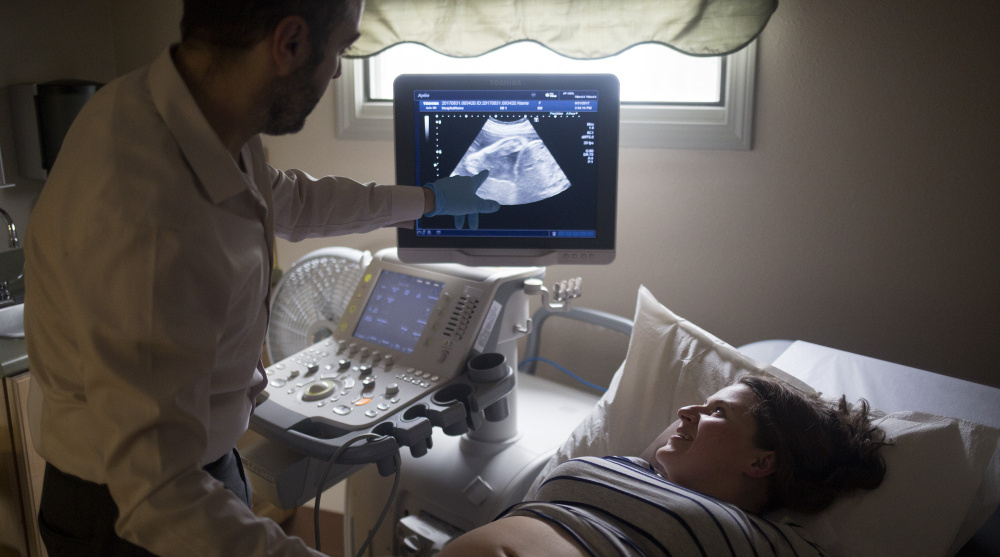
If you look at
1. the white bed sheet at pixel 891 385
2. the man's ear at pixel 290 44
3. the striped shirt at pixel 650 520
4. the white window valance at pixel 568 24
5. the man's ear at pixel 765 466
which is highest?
the white window valance at pixel 568 24

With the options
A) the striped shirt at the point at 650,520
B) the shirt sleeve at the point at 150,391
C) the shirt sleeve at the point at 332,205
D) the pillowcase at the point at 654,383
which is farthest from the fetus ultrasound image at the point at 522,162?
the shirt sleeve at the point at 150,391

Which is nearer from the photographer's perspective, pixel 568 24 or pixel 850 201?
pixel 850 201

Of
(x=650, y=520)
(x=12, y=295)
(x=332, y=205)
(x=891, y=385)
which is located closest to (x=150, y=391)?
(x=332, y=205)

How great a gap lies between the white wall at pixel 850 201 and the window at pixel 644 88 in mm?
38

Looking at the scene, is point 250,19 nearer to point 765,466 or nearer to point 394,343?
point 394,343

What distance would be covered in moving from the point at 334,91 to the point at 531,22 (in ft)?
2.12

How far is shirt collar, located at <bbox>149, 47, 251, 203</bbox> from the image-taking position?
0.86m

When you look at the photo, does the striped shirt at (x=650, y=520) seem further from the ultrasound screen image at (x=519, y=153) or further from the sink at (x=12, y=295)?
the sink at (x=12, y=295)

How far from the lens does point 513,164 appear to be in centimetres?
148

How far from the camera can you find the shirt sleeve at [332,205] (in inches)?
50.2

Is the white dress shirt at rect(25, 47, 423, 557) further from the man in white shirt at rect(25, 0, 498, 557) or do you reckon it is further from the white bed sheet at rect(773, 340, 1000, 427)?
the white bed sheet at rect(773, 340, 1000, 427)

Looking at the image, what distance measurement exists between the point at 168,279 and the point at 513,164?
0.83 metres

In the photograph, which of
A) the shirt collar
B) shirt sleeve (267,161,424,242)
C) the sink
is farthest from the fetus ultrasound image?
the sink

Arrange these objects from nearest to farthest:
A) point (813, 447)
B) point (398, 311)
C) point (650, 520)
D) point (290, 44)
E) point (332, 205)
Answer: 1. point (290, 44)
2. point (650, 520)
3. point (813, 447)
4. point (332, 205)
5. point (398, 311)
